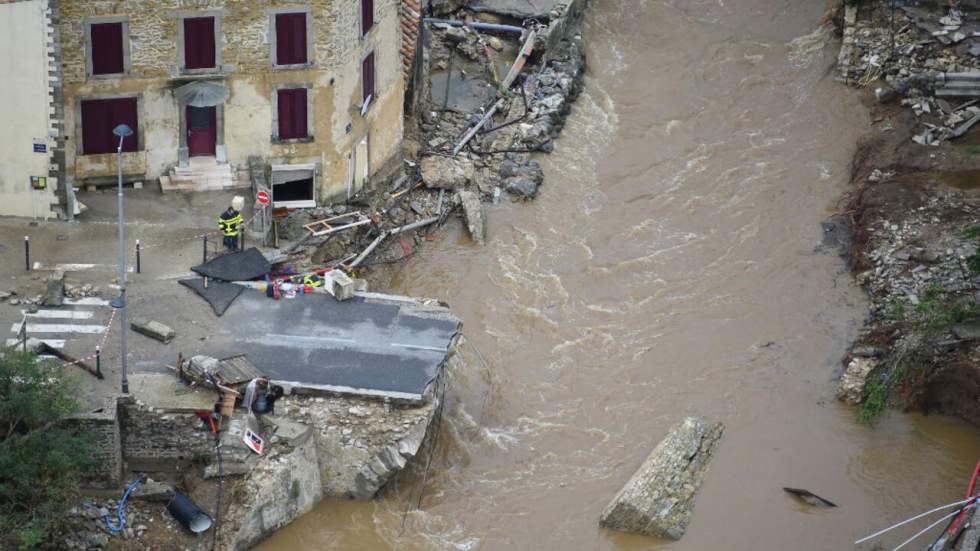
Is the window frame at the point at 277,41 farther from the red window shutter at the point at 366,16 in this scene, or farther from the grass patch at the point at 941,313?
the grass patch at the point at 941,313

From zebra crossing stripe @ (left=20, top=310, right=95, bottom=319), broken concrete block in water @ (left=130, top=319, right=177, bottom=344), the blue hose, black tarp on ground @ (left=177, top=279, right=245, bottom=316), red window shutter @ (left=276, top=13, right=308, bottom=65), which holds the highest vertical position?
red window shutter @ (left=276, top=13, right=308, bottom=65)

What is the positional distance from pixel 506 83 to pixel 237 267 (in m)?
15.6

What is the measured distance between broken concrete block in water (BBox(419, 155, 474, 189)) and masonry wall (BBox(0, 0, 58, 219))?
478 inches

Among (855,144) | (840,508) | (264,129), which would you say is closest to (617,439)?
(840,508)

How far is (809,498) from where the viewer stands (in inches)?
1902

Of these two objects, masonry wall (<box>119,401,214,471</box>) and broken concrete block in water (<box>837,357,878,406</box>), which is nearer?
masonry wall (<box>119,401,214,471</box>)

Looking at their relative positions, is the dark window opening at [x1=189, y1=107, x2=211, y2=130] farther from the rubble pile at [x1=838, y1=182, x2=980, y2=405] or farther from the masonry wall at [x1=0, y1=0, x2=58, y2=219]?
the rubble pile at [x1=838, y1=182, x2=980, y2=405]

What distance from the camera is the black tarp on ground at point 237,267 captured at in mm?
49562

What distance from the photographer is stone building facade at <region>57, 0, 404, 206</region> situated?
1987 inches

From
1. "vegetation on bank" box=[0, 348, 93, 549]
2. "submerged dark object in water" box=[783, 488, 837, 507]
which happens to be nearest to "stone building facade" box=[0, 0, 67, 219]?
"vegetation on bank" box=[0, 348, 93, 549]

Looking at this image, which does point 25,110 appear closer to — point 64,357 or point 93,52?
point 93,52

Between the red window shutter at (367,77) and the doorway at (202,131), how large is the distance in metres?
4.45

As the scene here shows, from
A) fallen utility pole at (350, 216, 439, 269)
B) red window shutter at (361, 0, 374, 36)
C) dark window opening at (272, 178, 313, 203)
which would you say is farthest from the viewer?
fallen utility pole at (350, 216, 439, 269)

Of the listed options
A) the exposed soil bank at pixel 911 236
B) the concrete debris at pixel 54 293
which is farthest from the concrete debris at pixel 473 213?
the concrete debris at pixel 54 293
